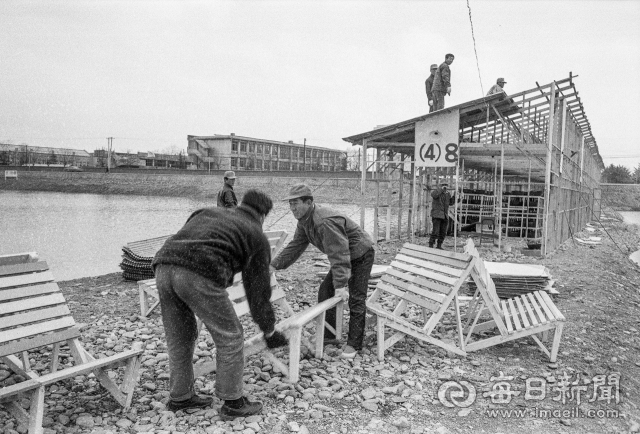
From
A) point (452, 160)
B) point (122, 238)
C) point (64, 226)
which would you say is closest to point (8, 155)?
point (64, 226)

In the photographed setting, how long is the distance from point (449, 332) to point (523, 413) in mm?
2094

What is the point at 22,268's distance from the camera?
4.46m

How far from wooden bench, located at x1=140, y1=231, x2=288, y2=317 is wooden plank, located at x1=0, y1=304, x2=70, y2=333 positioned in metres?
1.92

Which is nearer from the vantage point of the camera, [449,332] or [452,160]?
[449,332]

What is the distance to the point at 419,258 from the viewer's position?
20.2 feet

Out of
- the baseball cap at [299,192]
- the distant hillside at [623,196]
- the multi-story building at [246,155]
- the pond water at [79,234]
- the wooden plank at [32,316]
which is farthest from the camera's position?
the multi-story building at [246,155]

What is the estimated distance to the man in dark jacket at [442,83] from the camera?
54.6ft

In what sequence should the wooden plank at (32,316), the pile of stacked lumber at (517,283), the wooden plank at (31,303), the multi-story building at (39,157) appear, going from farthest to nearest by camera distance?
the multi-story building at (39,157) → the pile of stacked lumber at (517,283) → the wooden plank at (31,303) → the wooden plank at (32,316)

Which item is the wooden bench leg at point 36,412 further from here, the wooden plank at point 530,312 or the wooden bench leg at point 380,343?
the wooden plank at point 530,312

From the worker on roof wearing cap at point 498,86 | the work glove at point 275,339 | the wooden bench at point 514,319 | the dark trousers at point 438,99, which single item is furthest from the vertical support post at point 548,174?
the work glove at point 275,339

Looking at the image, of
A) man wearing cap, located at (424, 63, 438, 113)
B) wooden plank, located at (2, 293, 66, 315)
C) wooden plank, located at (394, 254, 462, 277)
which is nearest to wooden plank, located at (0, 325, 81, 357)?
wooden plank, located at (2, 293, 66, 315)

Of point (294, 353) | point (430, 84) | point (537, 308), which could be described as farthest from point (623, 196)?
point (294, 353)

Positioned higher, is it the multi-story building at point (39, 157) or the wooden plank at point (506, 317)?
the multi-story building at point (39, 157)

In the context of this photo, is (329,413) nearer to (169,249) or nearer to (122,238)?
(169,249)
